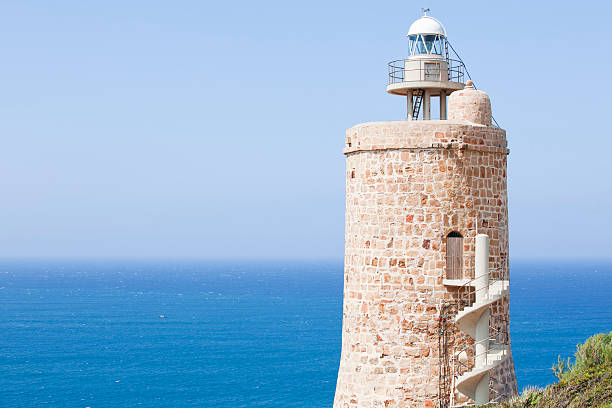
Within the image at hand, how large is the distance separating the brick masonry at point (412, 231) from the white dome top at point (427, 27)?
2.16 meters

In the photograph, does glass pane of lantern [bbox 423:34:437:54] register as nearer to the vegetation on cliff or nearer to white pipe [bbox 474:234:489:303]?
white pipe [bbox 474:234:489:303]

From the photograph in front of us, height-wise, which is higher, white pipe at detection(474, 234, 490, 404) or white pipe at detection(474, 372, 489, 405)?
white pipe at detection(474, 234, 490, 404)

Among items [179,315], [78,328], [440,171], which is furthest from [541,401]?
[179,315]

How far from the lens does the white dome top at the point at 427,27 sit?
16609mm

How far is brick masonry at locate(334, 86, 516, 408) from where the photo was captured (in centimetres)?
1458

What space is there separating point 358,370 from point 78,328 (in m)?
84.1

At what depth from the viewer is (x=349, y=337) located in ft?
50.5

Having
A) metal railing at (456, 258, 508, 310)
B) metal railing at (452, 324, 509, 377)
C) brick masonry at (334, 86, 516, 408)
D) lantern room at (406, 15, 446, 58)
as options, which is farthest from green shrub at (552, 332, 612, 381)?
lantern room at (406, 15, 446, 58)

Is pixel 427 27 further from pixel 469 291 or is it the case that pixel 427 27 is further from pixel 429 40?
pixel 469 291

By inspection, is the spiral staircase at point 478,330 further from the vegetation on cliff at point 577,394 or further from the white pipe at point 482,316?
the vegetation on cliff at point 577,394

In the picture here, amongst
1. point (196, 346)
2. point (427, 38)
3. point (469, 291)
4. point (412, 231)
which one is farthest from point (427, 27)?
point (196, 346)

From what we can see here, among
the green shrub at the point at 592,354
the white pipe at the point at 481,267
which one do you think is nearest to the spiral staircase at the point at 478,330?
the white pipe at the point at 481,267

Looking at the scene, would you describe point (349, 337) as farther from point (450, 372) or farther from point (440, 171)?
point (440, 171)

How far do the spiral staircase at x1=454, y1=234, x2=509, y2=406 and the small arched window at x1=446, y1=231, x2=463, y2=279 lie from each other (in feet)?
0.95
